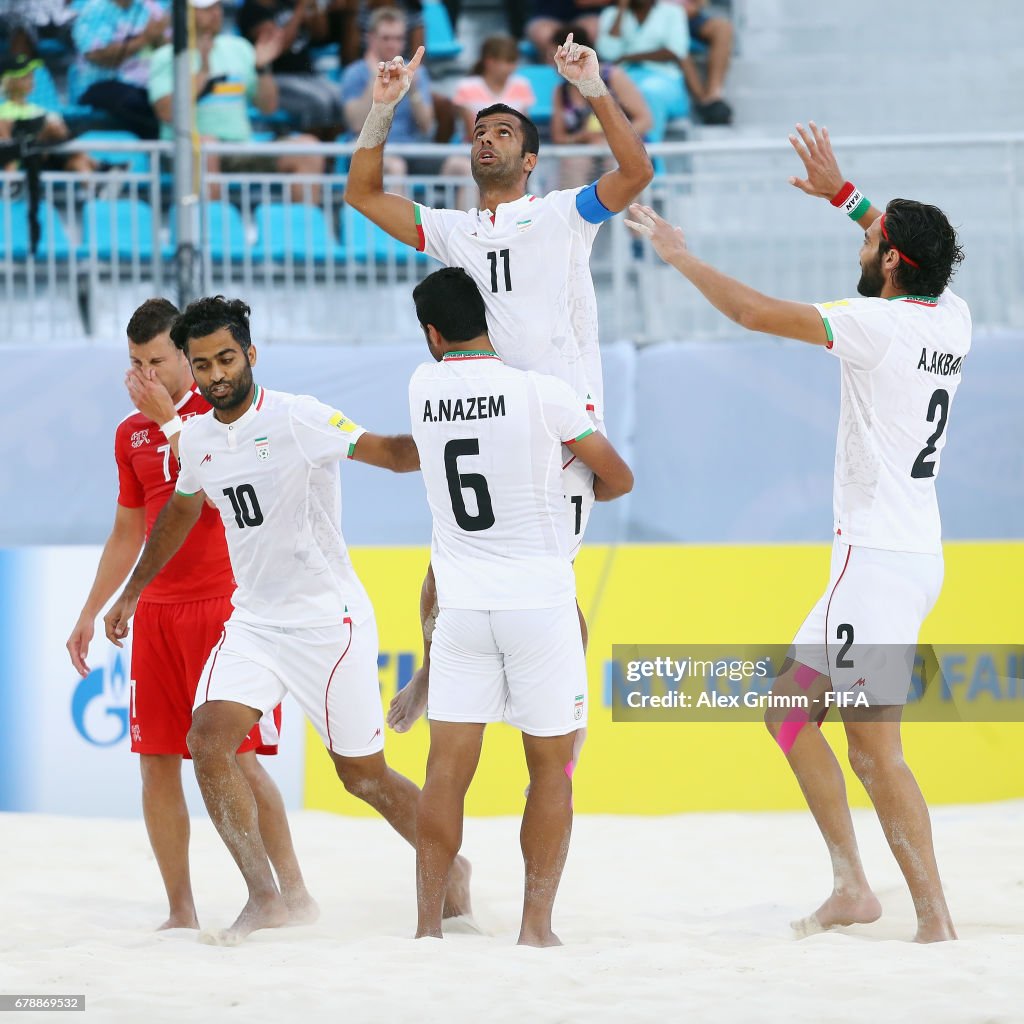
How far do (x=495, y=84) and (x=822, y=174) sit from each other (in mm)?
6675

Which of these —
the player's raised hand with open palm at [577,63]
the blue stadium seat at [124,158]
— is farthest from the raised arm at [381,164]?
the blue stadium seat at [124,158]

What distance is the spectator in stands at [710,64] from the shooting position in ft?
38.6

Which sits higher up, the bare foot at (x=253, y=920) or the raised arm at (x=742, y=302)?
the raised arm at (x=742, y=302)

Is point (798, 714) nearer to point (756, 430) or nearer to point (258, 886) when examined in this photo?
point (258, 886)

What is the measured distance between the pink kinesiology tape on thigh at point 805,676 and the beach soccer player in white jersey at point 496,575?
2.38 feet

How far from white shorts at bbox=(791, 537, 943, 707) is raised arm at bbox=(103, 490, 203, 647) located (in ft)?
6.90

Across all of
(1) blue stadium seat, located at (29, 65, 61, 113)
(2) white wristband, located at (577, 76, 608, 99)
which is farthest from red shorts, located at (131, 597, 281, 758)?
(1) blue stadium seat, located at (29, 65, 61, 113)

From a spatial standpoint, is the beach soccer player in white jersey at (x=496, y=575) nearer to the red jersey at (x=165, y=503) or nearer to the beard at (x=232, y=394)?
the beard at (x=232, y=394)

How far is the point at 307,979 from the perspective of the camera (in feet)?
12.5

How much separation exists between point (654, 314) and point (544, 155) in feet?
4.13

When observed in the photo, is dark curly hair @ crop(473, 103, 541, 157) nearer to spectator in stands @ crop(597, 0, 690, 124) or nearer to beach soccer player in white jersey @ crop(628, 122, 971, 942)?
beach soccer player in white jersey @ crop(628, 122, 971, 942)

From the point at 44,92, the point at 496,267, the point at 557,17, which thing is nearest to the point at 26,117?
the point at 44,92

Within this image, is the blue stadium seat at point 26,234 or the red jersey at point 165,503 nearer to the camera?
the red jersey at point 165,503

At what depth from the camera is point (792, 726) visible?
4785mm
